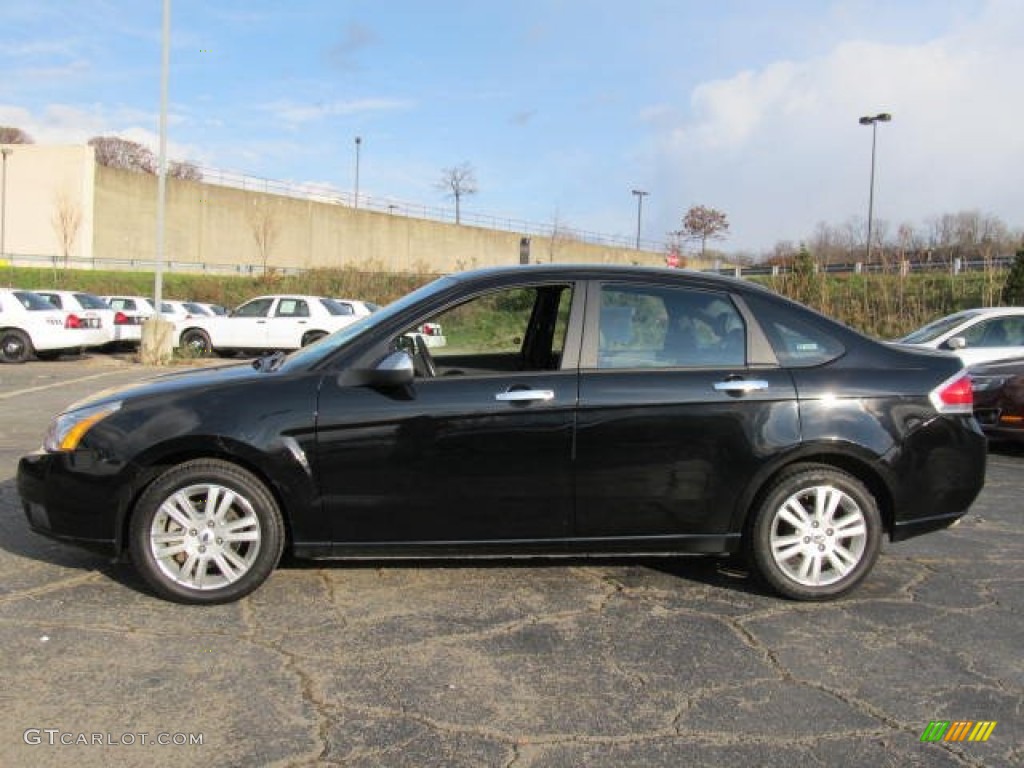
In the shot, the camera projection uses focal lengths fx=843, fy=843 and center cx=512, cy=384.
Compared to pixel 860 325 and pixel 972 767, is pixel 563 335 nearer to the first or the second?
pixel 972 767

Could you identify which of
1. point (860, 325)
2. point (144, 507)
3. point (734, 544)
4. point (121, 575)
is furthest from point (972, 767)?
point (860, 325)

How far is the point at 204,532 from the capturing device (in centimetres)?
400

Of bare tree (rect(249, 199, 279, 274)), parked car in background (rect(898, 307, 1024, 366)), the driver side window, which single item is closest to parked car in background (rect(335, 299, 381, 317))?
parked car in background (rect(898, 307, 1024, 366))

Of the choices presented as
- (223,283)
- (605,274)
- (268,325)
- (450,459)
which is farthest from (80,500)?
(223,283)

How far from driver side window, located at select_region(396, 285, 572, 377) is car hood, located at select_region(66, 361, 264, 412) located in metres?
0.84

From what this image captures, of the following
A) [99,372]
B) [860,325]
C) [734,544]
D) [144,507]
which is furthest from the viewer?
[860,325]

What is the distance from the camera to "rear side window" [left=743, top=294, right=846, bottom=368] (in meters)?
4.31

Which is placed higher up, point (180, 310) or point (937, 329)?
point (180, 310)

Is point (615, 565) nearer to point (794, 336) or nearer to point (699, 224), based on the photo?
point (794, 336)

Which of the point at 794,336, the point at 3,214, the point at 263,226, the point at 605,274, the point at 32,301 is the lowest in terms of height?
the point at 794,336

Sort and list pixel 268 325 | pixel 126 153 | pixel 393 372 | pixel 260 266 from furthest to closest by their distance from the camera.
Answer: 1. pixel 126 153
2. pixel 260 266
3. pixel 268 325
4. pixel 393 372

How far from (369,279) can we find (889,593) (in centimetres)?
3194

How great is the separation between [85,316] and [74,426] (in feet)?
51.1

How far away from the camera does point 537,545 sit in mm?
4117
